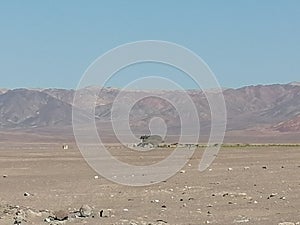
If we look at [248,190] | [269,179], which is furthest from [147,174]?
[248,190]

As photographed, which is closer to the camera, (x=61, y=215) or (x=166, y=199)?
(x=61, y=215)

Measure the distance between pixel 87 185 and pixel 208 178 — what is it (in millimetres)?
4841

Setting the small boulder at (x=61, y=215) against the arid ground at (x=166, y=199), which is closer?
the arid ground at (x=166, y=199)

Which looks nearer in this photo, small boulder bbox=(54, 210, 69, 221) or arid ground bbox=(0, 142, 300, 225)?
arid ground bbox=(0, 142, 300, 225)

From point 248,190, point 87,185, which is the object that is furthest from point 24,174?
point 248,190

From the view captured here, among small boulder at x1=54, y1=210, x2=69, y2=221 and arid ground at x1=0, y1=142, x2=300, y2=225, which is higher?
arid ground at x1=0, y1=142, x2=300, y2=225

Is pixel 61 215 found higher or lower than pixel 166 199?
lower

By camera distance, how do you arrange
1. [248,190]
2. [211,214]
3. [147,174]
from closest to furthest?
[211,214] < [248,190] < [147,174]

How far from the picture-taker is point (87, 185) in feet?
87.8

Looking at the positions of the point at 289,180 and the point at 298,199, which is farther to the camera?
the point at 289,180

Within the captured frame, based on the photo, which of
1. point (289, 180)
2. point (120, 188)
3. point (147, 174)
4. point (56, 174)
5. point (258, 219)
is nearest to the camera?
point (258, 219)

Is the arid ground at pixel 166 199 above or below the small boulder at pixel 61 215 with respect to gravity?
above

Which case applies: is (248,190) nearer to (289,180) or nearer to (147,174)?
(289,180)

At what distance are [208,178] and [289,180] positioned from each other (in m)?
3.48
